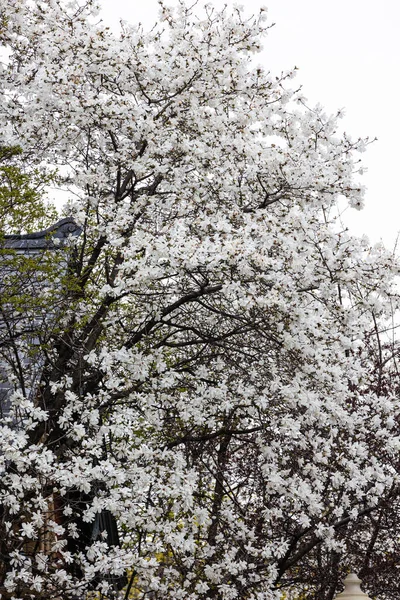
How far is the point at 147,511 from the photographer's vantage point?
25.5ft

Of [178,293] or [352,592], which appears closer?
[352,592]

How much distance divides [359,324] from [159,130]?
2997 mm

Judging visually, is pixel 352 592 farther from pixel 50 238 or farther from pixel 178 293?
pixel 50 238

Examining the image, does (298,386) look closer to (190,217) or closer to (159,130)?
(190,217)

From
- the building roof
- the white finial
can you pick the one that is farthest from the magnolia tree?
the white finial

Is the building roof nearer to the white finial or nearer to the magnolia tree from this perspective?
the magnolia tree

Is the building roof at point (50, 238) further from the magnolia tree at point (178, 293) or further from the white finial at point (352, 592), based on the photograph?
the white finial at point (352, 592)

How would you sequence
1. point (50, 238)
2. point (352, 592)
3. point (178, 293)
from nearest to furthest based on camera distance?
point (352, 592)
point (178, 293)
point (50, 238)

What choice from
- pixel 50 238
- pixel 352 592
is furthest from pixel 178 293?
pixel 352 592

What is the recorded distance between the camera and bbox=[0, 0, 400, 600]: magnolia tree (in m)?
7.45

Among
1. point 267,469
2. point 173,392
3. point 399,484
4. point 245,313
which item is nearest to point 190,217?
point 245,313

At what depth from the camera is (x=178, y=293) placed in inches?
→ 324

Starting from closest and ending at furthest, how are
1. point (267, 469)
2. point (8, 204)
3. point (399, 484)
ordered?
point (8, 204)
point (267, 469)
point (399, 484)

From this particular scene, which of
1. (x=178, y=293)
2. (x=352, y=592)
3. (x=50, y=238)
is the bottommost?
(x=352, y=592)
